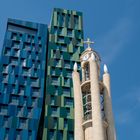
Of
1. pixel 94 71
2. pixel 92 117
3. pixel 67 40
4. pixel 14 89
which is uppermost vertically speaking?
pixel 67 40

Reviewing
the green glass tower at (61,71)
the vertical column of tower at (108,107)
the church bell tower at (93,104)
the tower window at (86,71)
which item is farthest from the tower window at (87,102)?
the green glass tower at (61,71)

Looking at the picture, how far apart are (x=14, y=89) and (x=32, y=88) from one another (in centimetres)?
406

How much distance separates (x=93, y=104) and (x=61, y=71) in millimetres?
27918

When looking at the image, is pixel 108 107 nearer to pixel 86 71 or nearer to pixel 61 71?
pixel 86 71

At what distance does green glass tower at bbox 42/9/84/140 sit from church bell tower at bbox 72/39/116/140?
13.3 m

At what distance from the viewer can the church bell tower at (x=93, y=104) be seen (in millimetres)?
59750

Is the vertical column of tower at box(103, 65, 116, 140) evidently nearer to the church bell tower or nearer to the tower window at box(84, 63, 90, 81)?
the church bell tower

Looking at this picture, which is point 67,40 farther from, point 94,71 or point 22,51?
point 94,71

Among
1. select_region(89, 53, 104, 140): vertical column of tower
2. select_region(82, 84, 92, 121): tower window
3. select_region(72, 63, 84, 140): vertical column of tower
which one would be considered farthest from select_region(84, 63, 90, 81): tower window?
select_region(89, 53, 104, 140): vertical column of tower

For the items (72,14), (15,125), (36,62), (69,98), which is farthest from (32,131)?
(72,14)

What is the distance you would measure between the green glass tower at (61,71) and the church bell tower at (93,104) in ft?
43.8

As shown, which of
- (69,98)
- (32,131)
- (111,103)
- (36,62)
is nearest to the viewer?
(111,103)

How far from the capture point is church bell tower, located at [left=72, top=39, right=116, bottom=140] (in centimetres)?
5975

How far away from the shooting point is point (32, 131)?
77625 millimetres
